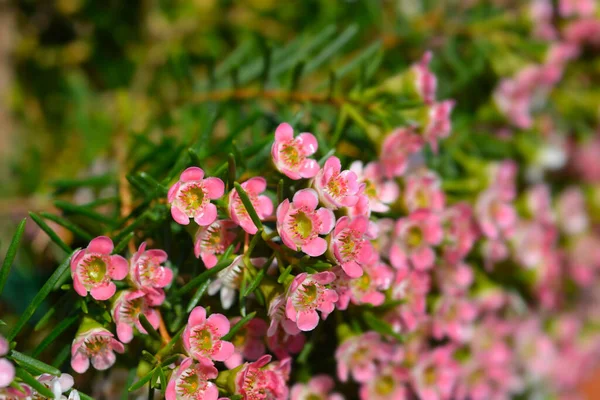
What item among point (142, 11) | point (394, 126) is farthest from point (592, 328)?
point (142, 11)

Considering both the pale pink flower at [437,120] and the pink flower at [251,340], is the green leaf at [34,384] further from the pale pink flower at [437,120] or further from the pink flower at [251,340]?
the pale pink flower at [437,120]

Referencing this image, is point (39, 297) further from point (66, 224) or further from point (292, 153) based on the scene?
point (292, 153)

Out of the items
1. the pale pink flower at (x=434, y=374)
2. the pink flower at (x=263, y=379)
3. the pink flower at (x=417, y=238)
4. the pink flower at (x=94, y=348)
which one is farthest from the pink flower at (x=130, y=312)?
the pale pink flower at (x=434, y=374)

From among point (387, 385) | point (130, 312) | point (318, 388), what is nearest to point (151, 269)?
point (130, 312)

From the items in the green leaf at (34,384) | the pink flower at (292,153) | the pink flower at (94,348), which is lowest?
the green leaf at (34,384)

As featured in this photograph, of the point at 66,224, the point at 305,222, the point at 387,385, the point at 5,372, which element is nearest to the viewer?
the point at 5,372

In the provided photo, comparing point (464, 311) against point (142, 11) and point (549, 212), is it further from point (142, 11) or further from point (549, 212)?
point (142, 11)
